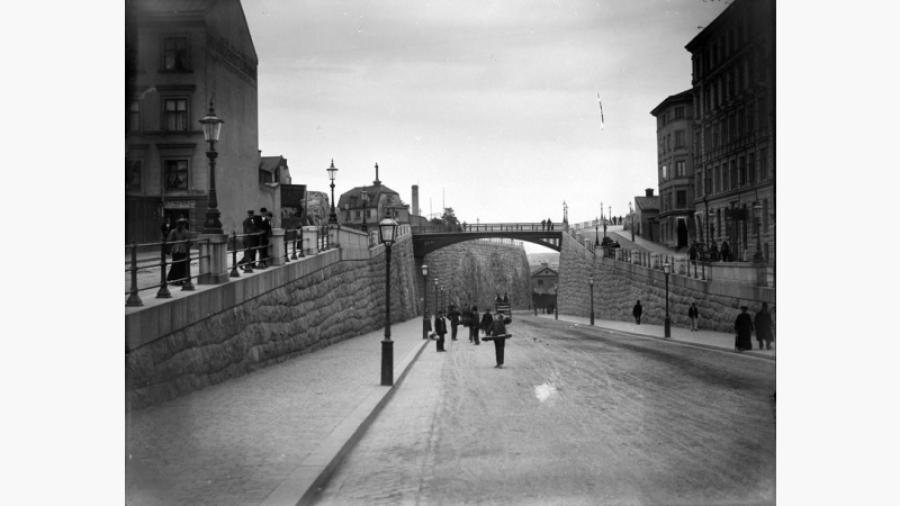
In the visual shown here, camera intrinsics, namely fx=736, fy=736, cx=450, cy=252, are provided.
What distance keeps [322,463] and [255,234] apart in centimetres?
370

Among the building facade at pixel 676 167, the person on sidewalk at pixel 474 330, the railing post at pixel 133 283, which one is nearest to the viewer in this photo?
the railing post at pixel 133 283

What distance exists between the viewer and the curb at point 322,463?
5.25m

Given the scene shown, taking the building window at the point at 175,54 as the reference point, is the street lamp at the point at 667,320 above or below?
below

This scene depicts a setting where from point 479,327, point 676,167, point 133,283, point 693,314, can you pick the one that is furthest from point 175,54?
point 479,327

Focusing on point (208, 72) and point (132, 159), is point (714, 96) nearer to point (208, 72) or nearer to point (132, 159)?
point (208, 72)

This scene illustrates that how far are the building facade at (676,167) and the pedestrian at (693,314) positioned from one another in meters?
0.60

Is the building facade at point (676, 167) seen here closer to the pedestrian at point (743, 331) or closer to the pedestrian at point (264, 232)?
the pedestrian at point (743, 331)

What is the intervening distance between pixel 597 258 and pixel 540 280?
52061 millimetres

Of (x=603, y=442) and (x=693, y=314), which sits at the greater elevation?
(x=693, y=314)

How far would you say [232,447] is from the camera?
594cm

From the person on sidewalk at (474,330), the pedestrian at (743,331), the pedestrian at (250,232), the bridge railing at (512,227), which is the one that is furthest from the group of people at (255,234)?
the person on sidewalk at (474,330)

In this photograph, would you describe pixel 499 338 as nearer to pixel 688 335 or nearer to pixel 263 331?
pixel 263 331

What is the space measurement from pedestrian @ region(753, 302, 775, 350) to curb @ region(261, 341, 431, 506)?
12.1ft

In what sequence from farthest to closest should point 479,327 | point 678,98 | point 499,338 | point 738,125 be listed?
point 479,327
point 499,338
point 678,98
point 738,125
